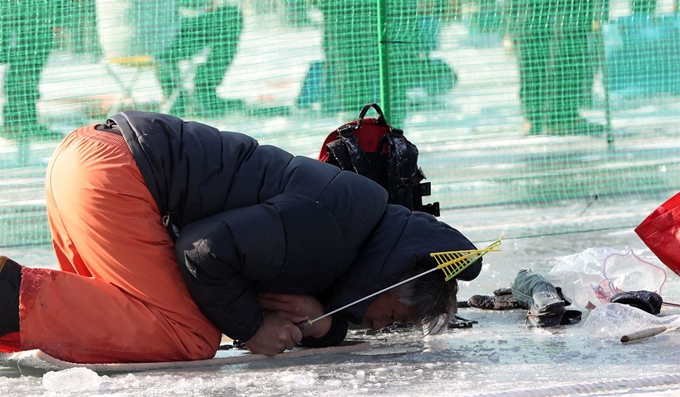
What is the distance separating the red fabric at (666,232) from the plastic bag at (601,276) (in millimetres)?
247

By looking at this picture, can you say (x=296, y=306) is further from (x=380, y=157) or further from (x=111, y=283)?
(x=380, y=157)

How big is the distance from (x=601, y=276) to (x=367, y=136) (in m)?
1.17

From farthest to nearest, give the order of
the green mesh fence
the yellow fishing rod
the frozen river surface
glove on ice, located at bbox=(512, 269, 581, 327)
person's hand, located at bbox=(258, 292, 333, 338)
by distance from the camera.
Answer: the green mesh fence → glove on ice, located at bbox=(512, 269, 581, 327) → person's hand, located at bbox=(258, 292, 333, 338) → the yellow fishing rod → the frozen river surface

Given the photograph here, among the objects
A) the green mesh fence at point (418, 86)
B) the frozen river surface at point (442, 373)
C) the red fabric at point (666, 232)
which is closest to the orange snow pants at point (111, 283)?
the frozen river surface at point (442, 373)

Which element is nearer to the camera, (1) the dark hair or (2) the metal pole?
(1) the dark hair

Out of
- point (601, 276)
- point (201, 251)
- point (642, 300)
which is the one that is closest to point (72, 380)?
point (201, 251)

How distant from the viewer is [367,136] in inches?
174

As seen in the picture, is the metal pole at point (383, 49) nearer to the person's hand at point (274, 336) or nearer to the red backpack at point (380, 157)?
the red backpack at point (380, 157)

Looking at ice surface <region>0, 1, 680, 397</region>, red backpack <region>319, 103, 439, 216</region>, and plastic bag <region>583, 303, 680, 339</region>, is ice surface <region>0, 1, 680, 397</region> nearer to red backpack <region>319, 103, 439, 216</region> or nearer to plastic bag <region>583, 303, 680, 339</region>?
plastic bag <region>583, 303, 680, 339</region>

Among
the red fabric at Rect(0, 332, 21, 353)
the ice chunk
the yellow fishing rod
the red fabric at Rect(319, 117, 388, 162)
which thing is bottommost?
the ice chunk

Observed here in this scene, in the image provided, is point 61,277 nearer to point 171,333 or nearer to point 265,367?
point 171,333

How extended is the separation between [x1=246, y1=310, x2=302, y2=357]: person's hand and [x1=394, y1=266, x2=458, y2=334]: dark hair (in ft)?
1.19

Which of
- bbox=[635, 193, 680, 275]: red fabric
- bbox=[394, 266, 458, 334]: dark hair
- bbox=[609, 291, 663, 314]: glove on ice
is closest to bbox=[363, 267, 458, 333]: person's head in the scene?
bbox=[394, 266, 458, 334]: dark hair

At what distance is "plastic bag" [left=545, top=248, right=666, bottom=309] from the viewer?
14.6 feet
